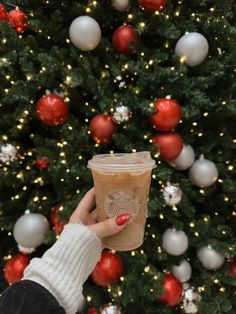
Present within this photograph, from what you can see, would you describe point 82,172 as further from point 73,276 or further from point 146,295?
point 73,276

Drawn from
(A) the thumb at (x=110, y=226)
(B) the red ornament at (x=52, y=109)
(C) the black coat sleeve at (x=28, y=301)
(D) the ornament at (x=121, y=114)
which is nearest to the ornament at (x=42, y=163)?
(B) the red ornament at (x=52, y=109)

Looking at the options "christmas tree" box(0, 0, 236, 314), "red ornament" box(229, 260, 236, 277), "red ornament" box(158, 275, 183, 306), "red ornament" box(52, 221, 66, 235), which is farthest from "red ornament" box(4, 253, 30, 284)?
"red ornament" box(229, 260, 236, 277)

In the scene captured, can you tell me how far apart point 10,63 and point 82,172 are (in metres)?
0.51

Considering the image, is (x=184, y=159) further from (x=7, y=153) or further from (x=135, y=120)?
(x=7, y=153)

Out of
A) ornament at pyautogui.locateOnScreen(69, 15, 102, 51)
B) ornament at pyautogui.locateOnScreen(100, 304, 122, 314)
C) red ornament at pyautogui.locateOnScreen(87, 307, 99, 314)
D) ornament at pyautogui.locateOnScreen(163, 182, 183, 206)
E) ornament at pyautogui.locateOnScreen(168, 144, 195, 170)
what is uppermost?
ornament at pyautogui.locateOnScreen(69, 15, 102, 51)

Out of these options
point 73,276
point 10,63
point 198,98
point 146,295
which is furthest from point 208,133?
point 73,276

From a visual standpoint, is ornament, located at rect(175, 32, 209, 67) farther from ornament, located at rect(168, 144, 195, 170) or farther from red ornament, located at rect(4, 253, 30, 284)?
red ornament, located at rect(4, 253, 30, 284)

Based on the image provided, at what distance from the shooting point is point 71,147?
1.31 m

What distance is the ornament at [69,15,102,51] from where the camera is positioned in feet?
4.09

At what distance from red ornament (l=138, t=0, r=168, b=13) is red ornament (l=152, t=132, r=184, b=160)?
467 millimetres

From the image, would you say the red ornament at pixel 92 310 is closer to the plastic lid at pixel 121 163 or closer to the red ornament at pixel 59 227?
the red ornament at pixel 59 227

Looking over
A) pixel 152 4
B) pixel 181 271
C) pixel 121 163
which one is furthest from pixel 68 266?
pixel 152 4

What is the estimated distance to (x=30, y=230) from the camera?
4.33 ft

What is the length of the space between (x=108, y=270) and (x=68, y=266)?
26.1 inches
